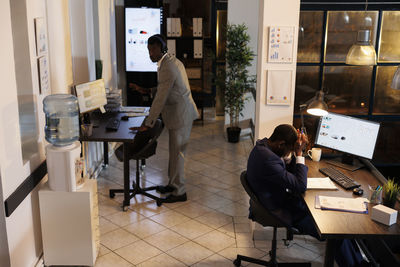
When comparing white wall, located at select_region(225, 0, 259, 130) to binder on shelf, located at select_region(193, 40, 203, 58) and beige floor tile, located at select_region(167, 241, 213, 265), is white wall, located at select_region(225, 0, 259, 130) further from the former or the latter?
beige floor tile, located at select_region(167, 241, 213, 265)

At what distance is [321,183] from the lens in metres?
3.73

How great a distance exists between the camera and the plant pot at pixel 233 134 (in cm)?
753

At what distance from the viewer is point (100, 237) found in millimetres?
4508

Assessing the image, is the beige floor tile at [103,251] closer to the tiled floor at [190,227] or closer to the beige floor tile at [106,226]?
the tiled floor at [190,227]

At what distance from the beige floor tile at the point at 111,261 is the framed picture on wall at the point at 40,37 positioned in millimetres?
1803

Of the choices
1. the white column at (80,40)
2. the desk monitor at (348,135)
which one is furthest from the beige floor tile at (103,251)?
the desk monitor at (348,135)

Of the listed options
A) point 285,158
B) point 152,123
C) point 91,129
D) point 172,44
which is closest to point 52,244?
point 91,129

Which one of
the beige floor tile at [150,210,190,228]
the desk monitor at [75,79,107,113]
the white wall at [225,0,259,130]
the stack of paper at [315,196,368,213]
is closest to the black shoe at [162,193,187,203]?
the beige floor tile at [150,210,190,228]

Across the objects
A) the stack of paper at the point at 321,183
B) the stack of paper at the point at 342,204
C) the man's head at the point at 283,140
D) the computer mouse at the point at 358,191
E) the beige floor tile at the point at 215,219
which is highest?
the man's head at the point at 283,140

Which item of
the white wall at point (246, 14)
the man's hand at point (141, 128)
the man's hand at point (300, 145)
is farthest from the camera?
the white wall at point (246, 14)

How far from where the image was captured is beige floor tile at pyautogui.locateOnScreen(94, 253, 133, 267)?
4.04 metres

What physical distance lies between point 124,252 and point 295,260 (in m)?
1.51

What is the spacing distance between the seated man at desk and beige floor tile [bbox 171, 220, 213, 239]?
1.19 metres

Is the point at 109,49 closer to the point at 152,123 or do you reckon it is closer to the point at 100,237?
the point at 152,123
